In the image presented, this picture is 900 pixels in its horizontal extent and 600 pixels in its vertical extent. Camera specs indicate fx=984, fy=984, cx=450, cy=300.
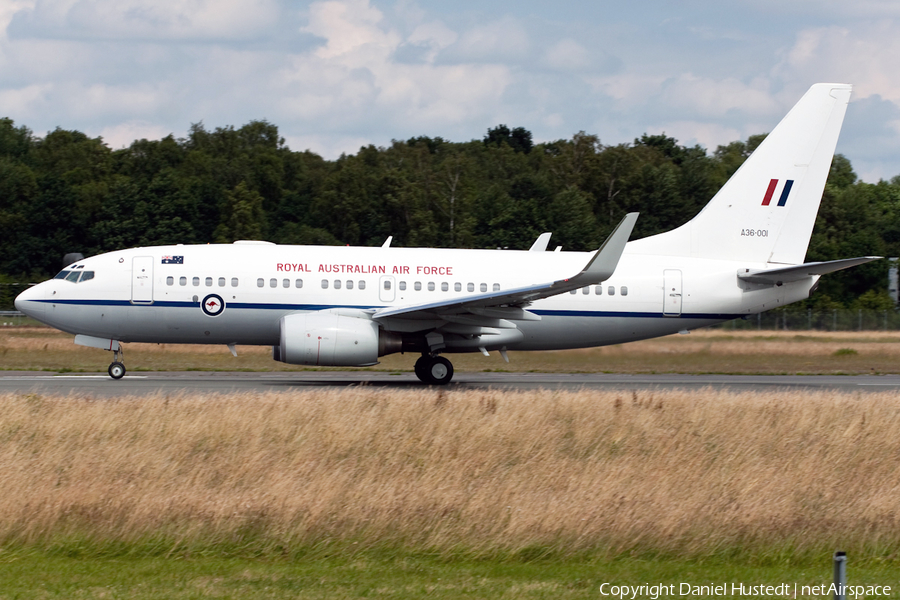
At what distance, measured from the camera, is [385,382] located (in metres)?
22.5

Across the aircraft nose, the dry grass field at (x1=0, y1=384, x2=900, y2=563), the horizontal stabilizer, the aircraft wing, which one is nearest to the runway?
A: the aircraft nose

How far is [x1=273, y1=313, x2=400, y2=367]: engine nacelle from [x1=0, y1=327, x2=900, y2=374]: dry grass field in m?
6.75

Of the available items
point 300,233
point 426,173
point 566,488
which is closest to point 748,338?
point 566,488

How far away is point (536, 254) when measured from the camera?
23.3 metres

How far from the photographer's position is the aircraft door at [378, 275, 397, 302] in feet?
71.7

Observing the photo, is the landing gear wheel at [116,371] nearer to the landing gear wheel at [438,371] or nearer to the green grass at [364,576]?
the landing gear wheel at [438,371]

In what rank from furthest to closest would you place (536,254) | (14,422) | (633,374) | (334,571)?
(633,374), (536,254), (14,422), (334,571)

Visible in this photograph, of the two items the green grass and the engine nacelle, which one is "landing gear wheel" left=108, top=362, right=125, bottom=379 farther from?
the green grass

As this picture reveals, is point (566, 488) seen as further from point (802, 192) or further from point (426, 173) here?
point (426, 173)

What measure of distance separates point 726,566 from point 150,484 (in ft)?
19.7

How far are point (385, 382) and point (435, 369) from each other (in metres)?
1.45

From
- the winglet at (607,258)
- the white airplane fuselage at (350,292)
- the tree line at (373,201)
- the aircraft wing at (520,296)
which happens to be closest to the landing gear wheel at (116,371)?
the white airplane fuselage at (350,292)

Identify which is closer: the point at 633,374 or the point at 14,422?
the point at 14,422

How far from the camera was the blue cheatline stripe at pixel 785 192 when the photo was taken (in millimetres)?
24203
